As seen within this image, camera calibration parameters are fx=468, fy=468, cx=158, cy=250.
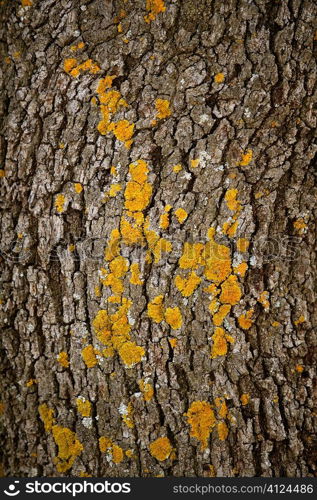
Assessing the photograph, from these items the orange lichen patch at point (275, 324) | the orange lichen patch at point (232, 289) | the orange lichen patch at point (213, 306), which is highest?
the orange lichen patch at point (232, 289)

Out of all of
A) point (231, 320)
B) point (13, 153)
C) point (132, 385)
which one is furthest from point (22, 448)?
point (13, 153)

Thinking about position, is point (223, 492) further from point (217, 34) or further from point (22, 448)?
point (217, 34)

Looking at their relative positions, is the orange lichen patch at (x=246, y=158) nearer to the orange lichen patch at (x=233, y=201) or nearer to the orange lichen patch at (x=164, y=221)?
the orange lichen patch at (x=233, y=201)

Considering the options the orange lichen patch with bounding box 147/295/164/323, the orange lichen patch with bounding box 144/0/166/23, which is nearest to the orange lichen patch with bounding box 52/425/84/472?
the orange lichen patch with bounding box 147/295/164/323

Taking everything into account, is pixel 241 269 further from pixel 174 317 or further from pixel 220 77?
pixel 220 77

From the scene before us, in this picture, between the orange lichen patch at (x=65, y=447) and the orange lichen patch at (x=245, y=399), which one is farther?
the orange lichen patch at (x=65, y=447)

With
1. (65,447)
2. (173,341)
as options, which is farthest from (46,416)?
(173,341)

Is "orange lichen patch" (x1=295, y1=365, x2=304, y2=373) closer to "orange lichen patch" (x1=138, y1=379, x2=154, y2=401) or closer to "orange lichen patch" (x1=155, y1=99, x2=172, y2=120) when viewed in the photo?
"orange lichen patch" (x1=138, y1=379, x2=154, y2=401)

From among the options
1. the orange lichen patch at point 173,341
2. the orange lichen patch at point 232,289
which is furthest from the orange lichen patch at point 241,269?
the orange lichen patch at point 173,341
